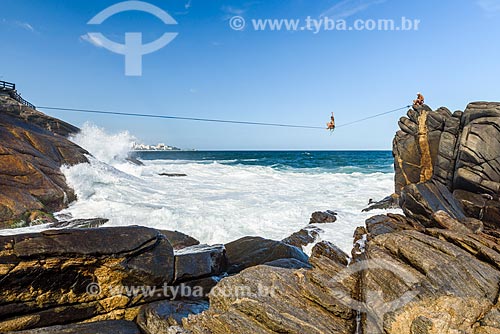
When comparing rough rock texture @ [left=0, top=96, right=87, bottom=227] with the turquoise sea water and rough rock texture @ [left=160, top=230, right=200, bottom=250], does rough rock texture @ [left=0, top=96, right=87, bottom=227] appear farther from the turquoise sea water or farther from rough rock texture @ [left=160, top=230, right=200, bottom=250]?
the turquoise sea water

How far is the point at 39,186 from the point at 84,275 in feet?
38.5

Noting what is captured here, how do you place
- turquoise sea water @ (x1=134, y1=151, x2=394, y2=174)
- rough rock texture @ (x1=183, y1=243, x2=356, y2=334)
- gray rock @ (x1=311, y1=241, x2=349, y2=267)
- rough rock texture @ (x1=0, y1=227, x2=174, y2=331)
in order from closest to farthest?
rough rock texture @ (x1=183, y1=243, x2=356, y2=334), rough rock texture @ (x1=0, y1=227, x2=174, y2=331), gray rock @ (x1=311, y1=241, x2=349, y2=267), turquoise sea water @ (x1=134, y1=151, x2=394, y2=174)

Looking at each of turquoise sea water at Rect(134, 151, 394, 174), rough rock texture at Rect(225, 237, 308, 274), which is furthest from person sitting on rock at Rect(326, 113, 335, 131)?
turquoise sea water at Rect(134, 151, 394, 174)

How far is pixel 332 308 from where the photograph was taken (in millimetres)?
5016

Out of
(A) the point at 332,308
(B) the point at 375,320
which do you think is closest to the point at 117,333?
(A) the point at 332,308

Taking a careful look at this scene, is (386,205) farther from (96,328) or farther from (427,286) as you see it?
(96,328)

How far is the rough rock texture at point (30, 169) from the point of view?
44.1 ft

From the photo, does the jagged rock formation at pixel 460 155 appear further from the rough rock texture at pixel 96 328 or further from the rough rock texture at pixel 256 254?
the rough rock texture at pixel 96 328

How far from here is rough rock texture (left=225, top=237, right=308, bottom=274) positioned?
935 cm

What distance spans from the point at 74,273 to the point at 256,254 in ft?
17.7

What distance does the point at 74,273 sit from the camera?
641cm

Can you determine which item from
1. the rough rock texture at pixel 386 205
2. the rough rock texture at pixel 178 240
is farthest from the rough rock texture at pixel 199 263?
the rough rock texture at pixel 386 205

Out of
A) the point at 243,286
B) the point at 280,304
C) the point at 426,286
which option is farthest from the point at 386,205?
the point at 280,304

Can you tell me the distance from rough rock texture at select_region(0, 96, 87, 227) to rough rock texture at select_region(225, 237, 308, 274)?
1016cm
